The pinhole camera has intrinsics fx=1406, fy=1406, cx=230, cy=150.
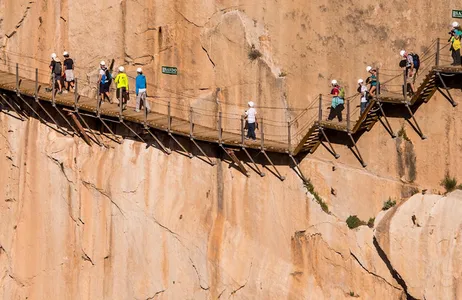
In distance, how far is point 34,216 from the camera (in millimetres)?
38062

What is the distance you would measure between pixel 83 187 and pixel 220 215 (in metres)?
3.91

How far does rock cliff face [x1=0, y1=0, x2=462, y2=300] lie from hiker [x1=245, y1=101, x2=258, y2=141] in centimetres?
49

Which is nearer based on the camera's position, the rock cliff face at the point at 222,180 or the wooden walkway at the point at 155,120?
the rock cliff face at the point at 222,180

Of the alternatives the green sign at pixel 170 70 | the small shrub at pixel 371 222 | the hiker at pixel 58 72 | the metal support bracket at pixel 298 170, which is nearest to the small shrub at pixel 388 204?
the small shrub at pixel 371 222

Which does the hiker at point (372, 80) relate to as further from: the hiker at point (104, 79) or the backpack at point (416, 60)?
the hiker at point (104, 79)

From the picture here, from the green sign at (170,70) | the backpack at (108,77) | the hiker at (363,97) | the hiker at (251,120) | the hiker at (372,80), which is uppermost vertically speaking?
the green sign at (170,70)

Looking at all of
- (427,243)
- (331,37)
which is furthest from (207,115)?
(427,243)

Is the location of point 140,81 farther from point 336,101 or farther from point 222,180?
point 336,101

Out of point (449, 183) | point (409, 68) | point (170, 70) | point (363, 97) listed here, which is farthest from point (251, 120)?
point (449, 183)

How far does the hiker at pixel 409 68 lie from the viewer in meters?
33.8

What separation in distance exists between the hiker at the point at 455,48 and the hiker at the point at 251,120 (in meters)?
5.14

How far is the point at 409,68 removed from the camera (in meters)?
33.9

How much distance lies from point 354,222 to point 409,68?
13.4 ft

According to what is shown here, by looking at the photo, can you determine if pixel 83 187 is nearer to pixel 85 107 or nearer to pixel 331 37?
pixel 85 107
